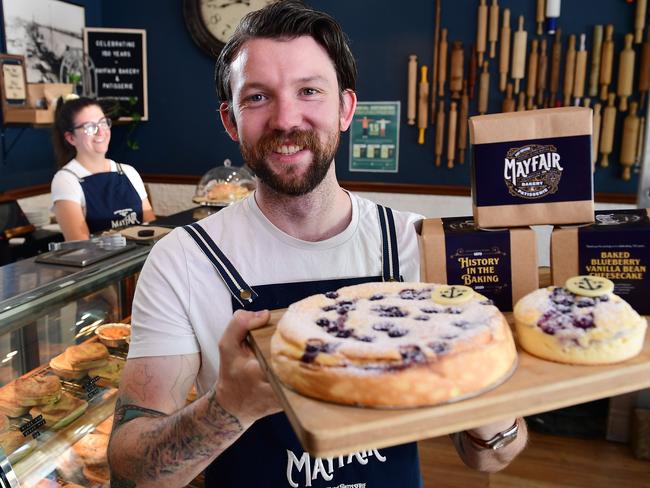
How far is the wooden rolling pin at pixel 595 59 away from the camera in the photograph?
437cm

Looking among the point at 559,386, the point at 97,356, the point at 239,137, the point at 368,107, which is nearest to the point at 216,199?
the point at 368,107

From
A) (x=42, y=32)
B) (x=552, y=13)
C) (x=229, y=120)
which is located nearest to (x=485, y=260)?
(x=229, y=120)

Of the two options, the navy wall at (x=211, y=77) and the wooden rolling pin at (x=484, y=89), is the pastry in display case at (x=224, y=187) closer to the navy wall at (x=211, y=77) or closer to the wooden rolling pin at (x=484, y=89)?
the navy wall at (x=211, y=77)

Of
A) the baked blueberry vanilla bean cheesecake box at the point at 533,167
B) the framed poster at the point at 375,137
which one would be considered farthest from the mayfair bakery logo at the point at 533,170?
the framed poster at the point at 375,137

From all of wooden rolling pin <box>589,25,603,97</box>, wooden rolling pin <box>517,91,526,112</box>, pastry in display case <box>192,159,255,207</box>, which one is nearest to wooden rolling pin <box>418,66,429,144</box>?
→ wooden rolling pin <box>517,91,526,112</box>

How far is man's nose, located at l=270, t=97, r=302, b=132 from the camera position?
131 centimetres

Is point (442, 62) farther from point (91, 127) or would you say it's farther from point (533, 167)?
point (533, 167)

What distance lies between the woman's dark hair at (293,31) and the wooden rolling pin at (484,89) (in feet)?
11.1

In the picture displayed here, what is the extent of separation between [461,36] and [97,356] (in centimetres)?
371

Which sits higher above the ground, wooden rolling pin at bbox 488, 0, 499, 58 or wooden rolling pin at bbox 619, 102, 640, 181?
wooden rolling pin at bbox 488, 0, 499, 58

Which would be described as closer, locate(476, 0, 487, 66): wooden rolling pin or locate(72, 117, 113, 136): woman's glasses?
locate(72, 117, 113, 136): woman's glasses

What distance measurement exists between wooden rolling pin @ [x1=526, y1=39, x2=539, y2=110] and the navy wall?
114mm

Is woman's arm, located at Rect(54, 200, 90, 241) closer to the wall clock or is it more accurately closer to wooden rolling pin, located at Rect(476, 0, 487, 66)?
the wall clock

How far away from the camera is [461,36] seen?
15.5 feet
